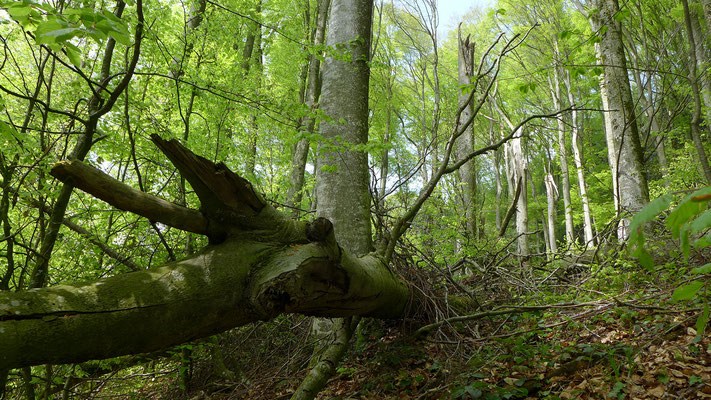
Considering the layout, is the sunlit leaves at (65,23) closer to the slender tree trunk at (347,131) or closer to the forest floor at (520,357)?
the slender tree trunk at (347,131)

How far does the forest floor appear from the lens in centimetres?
249

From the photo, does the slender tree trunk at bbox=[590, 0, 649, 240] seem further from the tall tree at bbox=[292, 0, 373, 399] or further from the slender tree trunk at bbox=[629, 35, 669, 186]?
the tall tree at bbox=[292, 0, 373, 399]

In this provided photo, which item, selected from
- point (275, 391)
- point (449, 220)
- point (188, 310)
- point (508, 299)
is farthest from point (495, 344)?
point (449, 220)

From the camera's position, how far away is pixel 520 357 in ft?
9.55

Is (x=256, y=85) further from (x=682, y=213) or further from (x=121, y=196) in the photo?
(x=682, y=213)

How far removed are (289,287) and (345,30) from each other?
338cm

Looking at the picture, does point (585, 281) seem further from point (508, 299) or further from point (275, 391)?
point (275, 391)

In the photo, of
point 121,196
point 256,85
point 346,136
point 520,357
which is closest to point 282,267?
point 121,196

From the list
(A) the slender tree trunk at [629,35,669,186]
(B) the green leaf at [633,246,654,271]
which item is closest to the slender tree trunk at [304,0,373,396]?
(B) the green leaf at [633,246,654,271]

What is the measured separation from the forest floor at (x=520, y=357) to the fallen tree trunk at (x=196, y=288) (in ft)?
3.62

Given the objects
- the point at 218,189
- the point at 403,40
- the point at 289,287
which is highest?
the point at 403,40

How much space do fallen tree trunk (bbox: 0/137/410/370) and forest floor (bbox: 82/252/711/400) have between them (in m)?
1.10

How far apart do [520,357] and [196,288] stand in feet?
8.32

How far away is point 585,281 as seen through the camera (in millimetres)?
4660
